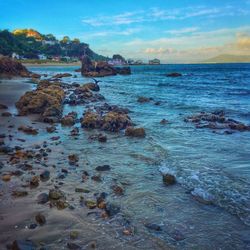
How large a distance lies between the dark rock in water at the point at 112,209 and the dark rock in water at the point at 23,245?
2304 millimetres

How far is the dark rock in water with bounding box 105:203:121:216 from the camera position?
9164 millimetres

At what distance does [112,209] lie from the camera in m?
9.28

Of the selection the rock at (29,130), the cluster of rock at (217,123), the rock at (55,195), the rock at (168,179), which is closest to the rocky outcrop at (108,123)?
the rock at (29,130)

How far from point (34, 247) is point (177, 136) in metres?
12.9

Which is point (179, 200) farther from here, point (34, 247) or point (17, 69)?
point (17, 69)

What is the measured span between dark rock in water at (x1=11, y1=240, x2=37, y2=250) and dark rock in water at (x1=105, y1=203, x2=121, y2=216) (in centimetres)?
230

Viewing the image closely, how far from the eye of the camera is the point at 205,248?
7684 millimetres

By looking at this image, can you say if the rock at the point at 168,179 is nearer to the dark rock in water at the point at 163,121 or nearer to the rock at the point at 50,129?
the rock at the point at 50,129

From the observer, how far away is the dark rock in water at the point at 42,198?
9719 mm

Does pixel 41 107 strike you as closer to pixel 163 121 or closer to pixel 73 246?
pixel 163 121

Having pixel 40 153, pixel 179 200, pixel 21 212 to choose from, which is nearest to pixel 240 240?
pixel 179 200

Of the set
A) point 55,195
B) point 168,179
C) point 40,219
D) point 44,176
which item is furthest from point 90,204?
point 168,179

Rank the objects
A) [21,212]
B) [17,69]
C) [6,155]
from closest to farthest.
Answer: [21,212], [6,155], [17,69]

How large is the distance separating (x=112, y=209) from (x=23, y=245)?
267 cm
